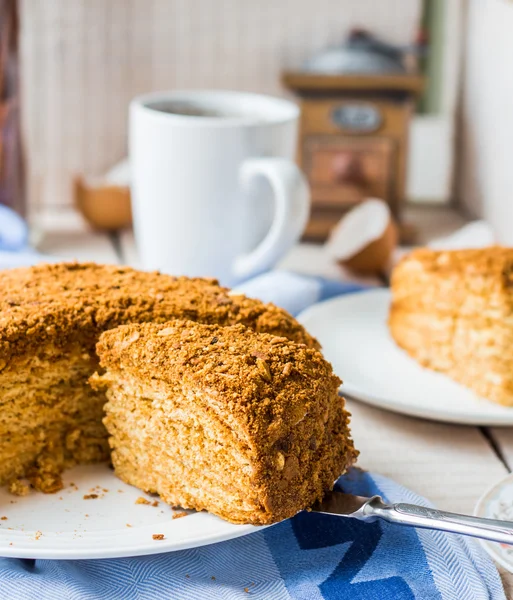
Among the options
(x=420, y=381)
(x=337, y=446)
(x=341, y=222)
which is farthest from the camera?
(x=341, y=222)

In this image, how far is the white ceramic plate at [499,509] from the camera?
999mm

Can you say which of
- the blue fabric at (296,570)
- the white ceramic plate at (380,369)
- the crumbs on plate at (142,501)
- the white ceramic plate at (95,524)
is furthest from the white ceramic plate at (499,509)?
the crumbs on plate at (142,501)

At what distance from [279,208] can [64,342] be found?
59 centimetres

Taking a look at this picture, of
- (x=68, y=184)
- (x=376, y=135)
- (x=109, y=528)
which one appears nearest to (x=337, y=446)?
(x=109, y=528)

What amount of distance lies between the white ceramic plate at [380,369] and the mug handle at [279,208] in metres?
0.13

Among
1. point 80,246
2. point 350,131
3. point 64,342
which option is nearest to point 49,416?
point 64,342

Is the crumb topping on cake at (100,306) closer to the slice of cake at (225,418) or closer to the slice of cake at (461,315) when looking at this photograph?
the slice of cake at (225,418)

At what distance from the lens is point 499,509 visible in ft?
3.51

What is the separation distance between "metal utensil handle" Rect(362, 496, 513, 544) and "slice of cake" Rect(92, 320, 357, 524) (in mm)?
74

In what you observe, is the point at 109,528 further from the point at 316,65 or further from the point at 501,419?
the point at 316,65

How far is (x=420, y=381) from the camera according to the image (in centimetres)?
138

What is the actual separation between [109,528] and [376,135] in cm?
143

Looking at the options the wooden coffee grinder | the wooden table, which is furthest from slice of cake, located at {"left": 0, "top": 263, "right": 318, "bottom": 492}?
the wooden coffee grinder

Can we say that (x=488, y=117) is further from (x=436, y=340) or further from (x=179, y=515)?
(x=179, y=515)
